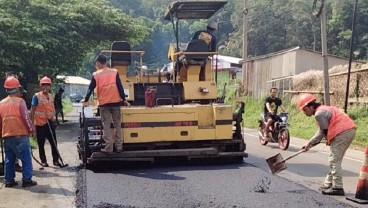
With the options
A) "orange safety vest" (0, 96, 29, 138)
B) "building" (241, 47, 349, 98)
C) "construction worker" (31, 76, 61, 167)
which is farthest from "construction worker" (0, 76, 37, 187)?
"building" (241, 47, 349, 98)

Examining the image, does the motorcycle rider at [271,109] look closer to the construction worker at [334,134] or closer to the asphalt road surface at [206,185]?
the asphalt road surface at [206,185]

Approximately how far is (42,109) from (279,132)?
5676mm

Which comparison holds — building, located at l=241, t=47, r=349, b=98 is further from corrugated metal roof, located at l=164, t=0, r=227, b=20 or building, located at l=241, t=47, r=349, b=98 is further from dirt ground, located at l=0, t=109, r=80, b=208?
dirt ground, located at l=0, t=109, r=80, b=208

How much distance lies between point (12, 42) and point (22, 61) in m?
1.37

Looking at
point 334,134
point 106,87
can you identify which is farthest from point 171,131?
point 334,134

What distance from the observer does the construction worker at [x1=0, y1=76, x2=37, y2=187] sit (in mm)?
6996

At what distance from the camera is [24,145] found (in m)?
7.10

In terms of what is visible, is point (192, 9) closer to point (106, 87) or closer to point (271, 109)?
point (106, 87)

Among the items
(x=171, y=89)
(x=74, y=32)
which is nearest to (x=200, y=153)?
(x=171, y=89)

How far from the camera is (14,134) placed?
7.05m

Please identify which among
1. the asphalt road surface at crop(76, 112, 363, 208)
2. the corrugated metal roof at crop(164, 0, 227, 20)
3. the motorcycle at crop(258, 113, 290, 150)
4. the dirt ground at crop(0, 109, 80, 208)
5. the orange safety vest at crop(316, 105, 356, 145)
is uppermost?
the corrugated metal roof at crop(164, 0, 227, 20)

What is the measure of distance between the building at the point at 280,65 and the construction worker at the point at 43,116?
642 inches

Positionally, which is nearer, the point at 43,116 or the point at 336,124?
the point at 336,124

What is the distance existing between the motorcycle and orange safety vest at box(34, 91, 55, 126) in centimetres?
541
